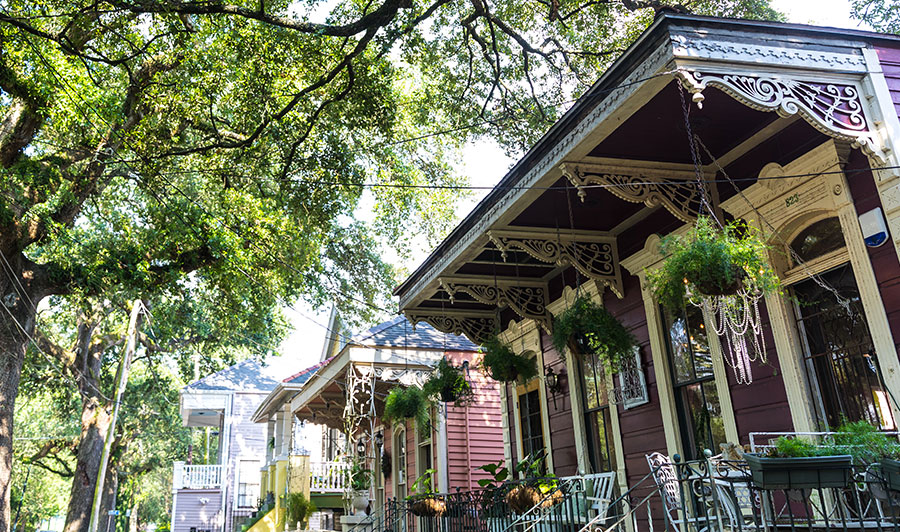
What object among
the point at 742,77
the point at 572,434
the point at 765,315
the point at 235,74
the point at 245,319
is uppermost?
the point at 235,74

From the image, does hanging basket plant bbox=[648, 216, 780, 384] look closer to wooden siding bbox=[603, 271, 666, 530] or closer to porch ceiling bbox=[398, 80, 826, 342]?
porch ceiling bbox=[398, 80, 826, 342]

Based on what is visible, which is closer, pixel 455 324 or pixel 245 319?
pixel 455 324

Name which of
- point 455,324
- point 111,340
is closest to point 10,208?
point 455,324

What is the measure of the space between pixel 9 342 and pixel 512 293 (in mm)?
9375

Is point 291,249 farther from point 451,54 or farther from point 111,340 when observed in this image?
point 111,340

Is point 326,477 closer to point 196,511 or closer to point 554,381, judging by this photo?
point 554,381

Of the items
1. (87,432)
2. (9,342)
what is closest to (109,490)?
(87,432)

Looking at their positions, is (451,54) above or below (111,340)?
above

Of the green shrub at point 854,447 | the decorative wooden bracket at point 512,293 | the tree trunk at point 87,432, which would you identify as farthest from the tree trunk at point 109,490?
the green shrub at point 854,447

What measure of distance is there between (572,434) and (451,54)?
28.3 feet

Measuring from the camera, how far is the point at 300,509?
649 inches

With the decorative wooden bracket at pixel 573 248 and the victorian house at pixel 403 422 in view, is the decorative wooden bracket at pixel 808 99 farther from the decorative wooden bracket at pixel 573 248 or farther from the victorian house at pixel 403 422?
the victorian house at pixel 403 422

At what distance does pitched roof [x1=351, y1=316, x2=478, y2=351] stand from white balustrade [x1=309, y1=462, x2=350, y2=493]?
4934 millimetres

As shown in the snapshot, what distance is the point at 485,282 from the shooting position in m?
9.91
